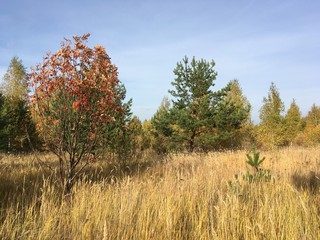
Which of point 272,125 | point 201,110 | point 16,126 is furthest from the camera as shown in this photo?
point 272,125

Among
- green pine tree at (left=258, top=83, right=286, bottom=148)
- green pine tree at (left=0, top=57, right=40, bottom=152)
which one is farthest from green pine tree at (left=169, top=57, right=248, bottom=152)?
green pine tree at (left=0, top=57, right=40, bottom=152)

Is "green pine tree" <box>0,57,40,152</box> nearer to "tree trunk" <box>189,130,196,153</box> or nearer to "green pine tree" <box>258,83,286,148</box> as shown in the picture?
"tree trunk" <box>189,130,196,153</box>

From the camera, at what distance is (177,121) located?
12672 millimetres

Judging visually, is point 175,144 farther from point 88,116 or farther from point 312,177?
point 88,116

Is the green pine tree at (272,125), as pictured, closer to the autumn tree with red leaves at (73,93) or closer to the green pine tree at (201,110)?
the green pine tree at (201,110)

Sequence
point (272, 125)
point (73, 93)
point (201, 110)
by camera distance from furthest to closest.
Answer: point (272, 125) < point (201, 110) < point (73, 93)

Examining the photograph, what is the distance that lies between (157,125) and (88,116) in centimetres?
940

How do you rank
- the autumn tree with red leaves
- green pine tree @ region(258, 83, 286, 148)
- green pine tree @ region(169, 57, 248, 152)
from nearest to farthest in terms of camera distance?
1. the autumn tree with red leaves
2. green pine tree @ region(169, 57, 248, 152)
3. green pine tree @ region(258, 83, 286, 148)

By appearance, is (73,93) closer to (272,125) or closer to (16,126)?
(16,126)

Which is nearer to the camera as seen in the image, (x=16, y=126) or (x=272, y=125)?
(x=16, y=126)

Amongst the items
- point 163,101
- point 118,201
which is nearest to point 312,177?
point 118,201

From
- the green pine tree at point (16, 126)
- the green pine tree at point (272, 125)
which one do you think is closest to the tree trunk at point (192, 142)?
the green pine tree at point (272, 125)

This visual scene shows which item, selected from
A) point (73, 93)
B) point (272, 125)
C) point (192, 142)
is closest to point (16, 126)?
point (192, 142)

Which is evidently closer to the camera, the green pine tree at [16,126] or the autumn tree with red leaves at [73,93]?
the autumn tree with red leaves at [73,93]
